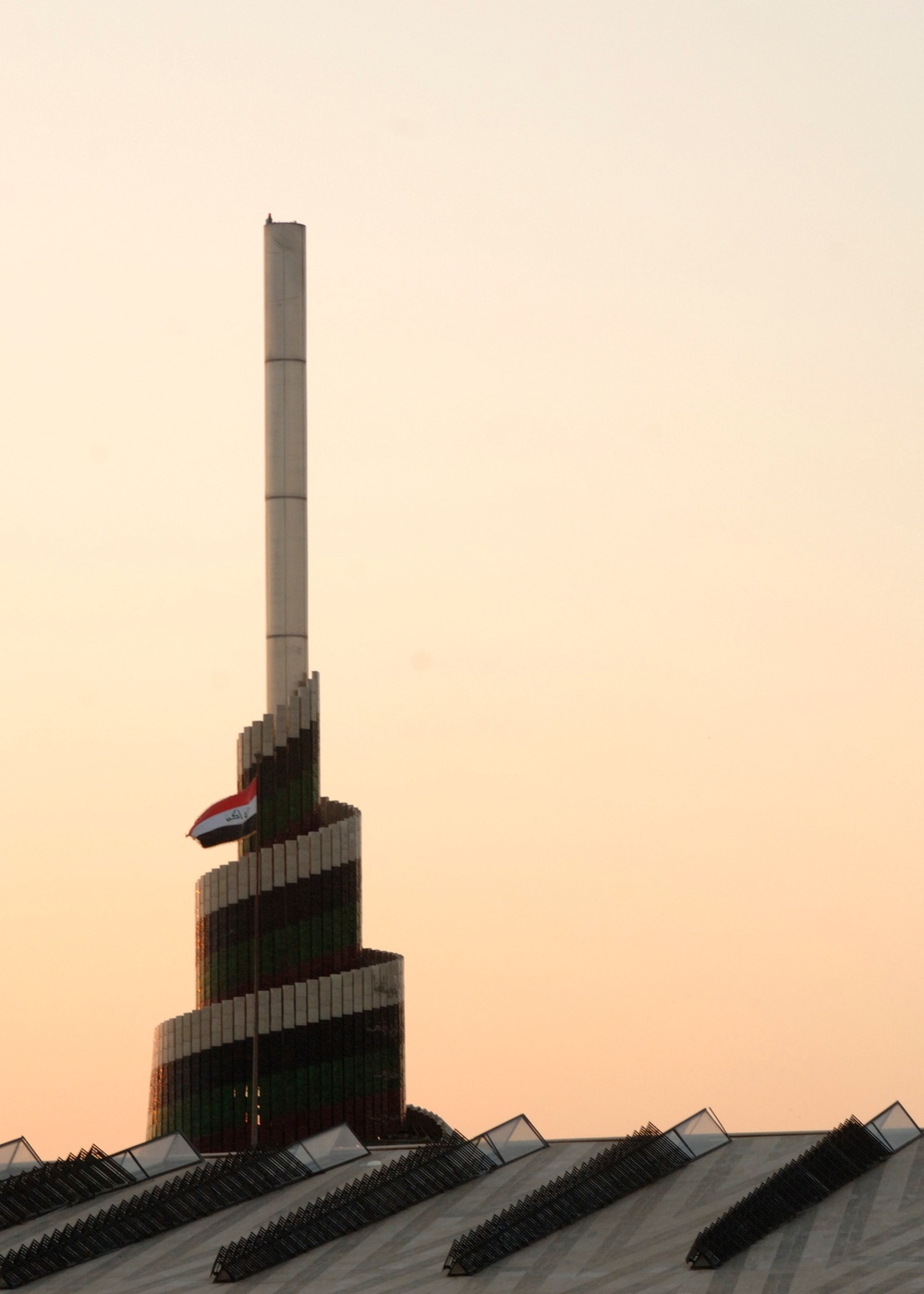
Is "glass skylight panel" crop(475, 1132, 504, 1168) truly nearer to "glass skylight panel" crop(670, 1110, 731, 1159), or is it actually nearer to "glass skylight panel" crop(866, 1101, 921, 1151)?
"glass skylight panel" crop(670, 1110, 731, 1159)

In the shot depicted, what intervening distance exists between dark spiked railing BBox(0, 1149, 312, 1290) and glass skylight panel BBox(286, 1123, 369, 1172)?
1.24 ft

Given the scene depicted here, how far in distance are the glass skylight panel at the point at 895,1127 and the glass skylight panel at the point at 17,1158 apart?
28.7 m

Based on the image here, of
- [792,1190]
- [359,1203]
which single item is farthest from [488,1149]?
[792,1190]

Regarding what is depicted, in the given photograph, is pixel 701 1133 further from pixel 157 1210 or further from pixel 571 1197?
pixel 157 1210

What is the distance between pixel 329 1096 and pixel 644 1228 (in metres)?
28.6

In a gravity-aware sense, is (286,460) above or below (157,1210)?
above

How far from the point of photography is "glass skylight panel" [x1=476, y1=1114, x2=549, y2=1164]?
75.9 m

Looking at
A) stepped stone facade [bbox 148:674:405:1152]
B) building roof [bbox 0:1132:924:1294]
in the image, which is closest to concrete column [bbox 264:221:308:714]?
stepped stone facade [bbox 148:674:405:1152]

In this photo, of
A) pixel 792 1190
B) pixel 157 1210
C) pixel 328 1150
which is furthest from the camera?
pixel 328 1150

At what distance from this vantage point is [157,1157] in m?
78.5

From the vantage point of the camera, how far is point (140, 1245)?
69688mm

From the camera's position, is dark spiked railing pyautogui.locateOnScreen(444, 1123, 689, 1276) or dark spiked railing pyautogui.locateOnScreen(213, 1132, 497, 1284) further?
dark spiked railing pyautogui.locateOnScreen(213, 1132, 497, 1284)

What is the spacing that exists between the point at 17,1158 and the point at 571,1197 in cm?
2202

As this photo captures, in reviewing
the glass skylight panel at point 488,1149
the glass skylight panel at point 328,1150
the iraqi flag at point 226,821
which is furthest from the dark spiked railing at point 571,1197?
the iraqi flag at point 226,821
